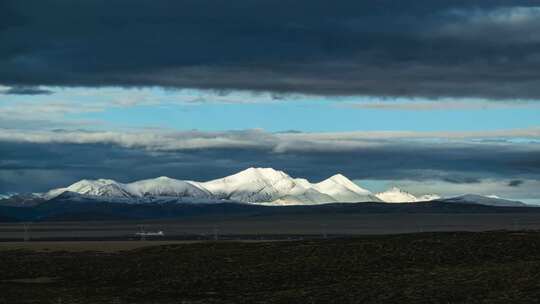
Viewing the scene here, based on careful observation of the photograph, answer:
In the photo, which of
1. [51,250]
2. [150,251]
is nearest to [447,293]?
[150,251]

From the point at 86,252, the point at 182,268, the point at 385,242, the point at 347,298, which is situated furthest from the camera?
the point at 86,252

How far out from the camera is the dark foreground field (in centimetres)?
5972

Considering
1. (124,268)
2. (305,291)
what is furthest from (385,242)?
(305,291)

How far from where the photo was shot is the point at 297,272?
76000 mm

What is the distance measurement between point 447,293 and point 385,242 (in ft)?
101

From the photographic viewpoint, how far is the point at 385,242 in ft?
291

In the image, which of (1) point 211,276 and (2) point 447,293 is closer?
(2) point 447,293

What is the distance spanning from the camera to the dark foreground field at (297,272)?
196 ft

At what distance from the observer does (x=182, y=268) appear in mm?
81312

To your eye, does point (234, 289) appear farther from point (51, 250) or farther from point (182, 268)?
point (51, 250)

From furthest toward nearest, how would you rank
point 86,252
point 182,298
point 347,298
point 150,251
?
point 86,252 → point 150,251 → point 182,298 → point 347,298

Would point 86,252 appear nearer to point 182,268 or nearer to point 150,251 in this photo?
point 150,251

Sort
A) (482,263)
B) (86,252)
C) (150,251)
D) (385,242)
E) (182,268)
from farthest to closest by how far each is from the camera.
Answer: (86,252) < (150,251) < (385,242) < (182,268) < (482,263)

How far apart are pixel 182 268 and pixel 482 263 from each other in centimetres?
2270
